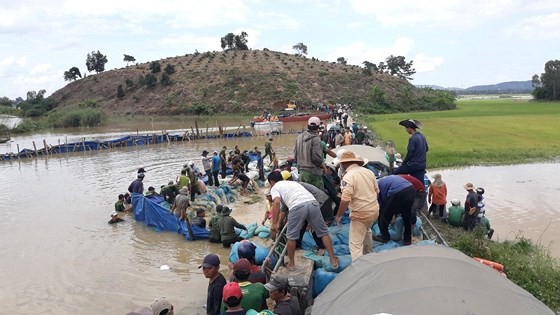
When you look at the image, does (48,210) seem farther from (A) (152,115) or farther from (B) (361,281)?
(A) (152,115)

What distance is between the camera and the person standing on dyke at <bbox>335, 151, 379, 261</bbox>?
600 cm

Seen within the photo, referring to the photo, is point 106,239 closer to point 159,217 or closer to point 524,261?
point 159,217

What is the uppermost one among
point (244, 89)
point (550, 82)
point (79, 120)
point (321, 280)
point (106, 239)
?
point (244, 89)

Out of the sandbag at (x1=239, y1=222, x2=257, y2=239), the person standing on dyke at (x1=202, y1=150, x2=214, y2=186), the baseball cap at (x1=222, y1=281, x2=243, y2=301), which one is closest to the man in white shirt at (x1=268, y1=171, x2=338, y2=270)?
Answer: the baseball cap at (x1=222, y1=281, x2=243, y2=301)

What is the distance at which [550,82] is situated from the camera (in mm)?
84625

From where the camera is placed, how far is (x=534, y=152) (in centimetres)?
2188

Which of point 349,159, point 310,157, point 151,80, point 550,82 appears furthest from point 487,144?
point 550,82

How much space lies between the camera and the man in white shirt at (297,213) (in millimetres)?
6023

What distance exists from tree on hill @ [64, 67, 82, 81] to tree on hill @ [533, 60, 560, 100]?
102096mm

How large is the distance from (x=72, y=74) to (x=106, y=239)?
4151 inches

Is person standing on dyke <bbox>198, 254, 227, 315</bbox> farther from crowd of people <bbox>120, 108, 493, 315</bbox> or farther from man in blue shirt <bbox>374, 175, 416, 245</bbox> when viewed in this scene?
man in blue shirt <bbox>374, 175, 416, 245</bbox>

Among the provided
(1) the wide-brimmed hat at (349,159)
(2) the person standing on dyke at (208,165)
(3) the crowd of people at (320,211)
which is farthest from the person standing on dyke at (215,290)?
(2) the person standing on dyke at (208,165)

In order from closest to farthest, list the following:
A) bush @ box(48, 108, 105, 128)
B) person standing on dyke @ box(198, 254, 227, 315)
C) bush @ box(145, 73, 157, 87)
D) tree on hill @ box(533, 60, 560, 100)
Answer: person standing on dyke @ box(198, 254, 227, 315)
bush @ box(48, 108, 105, 128)
bush @ box(145, 73, 157, 87)
tree on hill @ box(533, 60, 560, 100)

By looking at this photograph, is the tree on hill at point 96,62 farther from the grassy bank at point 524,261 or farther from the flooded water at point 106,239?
the grassy bank at point 524,261
